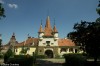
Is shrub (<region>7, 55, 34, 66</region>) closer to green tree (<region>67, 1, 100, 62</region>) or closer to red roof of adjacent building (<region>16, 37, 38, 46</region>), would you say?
green tree (<region>67, 1, 100, 62</region>)

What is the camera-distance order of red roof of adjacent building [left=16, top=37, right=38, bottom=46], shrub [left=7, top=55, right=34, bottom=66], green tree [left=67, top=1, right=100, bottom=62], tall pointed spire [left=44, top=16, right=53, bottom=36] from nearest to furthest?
shrub [left=7, top=55, right=34, bottom=66], green tree [left=67, top=1, right=100, bottom=62], tall pointed spire [left=44, top=16, right=53, bottom=36], red roof of adjacent building [left=16, top=37, right=38, bottom=46]

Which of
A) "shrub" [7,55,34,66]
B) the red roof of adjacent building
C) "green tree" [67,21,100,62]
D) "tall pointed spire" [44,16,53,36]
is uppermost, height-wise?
"tall pointed spire" [44,16,53,36]

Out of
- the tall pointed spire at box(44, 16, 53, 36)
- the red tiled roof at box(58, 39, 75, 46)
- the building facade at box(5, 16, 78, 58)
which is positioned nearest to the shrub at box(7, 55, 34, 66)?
the building facade at box(5, 16, 78, 58)

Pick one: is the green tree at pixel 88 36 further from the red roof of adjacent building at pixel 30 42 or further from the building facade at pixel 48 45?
the red roof of adjacent building at pixel 30 42

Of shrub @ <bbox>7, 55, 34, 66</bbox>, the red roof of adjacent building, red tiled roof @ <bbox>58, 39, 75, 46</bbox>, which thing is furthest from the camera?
the red roof of adjacent building

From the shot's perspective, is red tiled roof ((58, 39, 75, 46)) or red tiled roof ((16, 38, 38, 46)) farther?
red tiled roof ((16, 38, 38, 46))

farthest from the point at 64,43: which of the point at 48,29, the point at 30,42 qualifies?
the point at 30,42

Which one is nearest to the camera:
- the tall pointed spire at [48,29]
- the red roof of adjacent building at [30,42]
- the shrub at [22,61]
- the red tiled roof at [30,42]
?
the shrub at [22,61]

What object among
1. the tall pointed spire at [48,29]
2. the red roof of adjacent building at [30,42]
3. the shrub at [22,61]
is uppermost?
the tall pointed spire at [48,29]

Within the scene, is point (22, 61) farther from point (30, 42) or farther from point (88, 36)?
point (30, 42)

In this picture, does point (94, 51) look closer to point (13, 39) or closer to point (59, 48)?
point (59, 48)

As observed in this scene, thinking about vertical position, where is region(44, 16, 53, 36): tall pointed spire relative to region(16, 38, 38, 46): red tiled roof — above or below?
above

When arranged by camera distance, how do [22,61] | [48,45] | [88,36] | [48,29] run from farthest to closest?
[48,29]
[48,45]
[88,36]
[22,61]

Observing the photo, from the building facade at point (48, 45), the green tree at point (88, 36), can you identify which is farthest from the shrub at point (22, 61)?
the building facade at point (48, 45)
